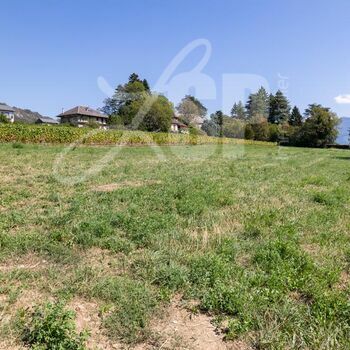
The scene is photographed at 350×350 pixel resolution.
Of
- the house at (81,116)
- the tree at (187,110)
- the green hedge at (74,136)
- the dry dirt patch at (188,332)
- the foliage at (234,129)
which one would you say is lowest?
the dry dirt patch at (188,332)

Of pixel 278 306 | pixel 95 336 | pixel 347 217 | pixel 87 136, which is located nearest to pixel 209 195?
pixel 347 217

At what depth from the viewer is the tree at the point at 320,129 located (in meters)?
68.8

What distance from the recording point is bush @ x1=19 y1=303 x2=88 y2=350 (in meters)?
3.02

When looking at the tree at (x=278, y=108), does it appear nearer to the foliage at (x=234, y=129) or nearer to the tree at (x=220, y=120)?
the tree at (x=220, y=120)

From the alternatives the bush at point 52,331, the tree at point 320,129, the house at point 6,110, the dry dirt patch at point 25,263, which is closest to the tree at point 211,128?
the tree at point 320,129

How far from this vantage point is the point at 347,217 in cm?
750

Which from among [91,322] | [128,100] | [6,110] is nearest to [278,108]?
[128,100]

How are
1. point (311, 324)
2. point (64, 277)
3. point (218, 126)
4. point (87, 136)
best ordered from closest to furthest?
point (311, 324) → point (64, 277) → point (87, 136) → point (218, 126)

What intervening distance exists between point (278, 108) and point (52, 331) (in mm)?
106308

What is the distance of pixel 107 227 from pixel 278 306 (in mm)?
3257

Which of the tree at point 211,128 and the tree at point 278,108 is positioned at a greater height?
the tree at point 278,108

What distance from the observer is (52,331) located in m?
3.11

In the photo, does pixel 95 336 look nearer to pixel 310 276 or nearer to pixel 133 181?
pixel 310 276

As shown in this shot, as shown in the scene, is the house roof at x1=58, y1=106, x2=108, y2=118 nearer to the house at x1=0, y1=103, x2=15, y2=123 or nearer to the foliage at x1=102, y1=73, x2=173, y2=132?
the house at x1=0, y1=103, x2=15, y2=123
